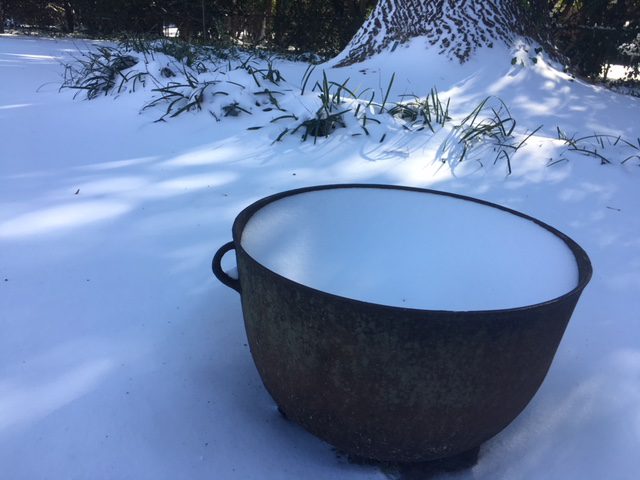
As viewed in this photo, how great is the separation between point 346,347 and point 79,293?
3.34ft

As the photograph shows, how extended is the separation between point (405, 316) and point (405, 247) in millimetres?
720

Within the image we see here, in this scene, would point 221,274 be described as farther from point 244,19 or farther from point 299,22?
point 244,19

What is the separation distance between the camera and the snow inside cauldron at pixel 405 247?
4.07ft

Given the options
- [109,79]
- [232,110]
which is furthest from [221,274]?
[109,79]

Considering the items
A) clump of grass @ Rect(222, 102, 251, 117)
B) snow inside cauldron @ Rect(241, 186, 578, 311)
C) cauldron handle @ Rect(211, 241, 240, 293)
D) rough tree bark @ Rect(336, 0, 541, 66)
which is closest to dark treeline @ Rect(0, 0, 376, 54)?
rough tree bark @ Rect(336, 0, 541, 66)

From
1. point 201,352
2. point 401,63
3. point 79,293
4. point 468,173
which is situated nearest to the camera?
point 201,352

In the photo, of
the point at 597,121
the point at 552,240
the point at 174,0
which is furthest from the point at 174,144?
the point at 174,0

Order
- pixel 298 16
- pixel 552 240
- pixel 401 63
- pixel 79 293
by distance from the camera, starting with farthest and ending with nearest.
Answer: pixel 298 16 < pixel 401 63 < pixel 79 293 < pixel 552 240

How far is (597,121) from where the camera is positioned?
3.30 m

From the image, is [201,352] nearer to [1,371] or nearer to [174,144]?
[1,371]

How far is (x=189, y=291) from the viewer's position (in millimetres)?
1580

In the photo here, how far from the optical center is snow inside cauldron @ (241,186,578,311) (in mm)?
1239

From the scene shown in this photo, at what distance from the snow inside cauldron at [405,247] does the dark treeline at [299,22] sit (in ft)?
17.1

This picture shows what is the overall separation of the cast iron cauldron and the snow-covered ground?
0.24 m
